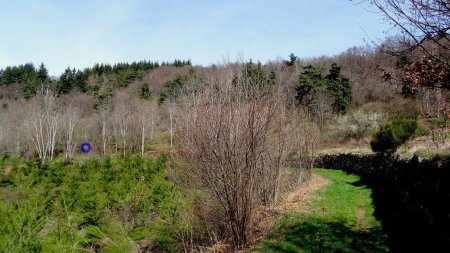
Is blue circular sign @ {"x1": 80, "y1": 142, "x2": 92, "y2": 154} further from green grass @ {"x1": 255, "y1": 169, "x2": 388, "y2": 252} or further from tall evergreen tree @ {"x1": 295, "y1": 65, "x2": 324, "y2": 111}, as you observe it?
green grass @ {"x1": 255, "y1": 169, "x2": 388, "y2": 252}

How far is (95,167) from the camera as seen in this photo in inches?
874

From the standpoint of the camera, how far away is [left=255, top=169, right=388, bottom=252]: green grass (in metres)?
9.09

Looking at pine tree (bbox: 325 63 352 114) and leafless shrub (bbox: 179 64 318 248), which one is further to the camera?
pine tree (bbox: 325 63 352 114)

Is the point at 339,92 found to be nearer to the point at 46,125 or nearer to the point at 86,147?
the point at 86,147

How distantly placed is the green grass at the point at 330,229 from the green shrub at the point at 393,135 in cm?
916

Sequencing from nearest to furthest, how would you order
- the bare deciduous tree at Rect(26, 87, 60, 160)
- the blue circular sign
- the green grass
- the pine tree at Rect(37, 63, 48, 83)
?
the green grass
the bare deciduous tree at Rect(26, 87, 60, 160)
the blue circular sign
the pine tree at Rect(37, 63, 48, 83)

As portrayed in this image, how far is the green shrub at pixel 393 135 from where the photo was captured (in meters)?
23.3

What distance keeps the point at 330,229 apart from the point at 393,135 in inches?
589

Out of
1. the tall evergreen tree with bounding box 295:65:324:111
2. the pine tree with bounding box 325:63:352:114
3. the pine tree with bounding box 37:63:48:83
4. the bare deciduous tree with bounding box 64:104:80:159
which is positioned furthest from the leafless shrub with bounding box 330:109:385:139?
the pine tree with bounding box 37:63:48:83

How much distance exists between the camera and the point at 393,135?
23391mm

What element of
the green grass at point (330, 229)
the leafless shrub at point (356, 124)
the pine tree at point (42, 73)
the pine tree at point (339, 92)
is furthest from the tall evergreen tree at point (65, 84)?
the green grass at point (330, 229)

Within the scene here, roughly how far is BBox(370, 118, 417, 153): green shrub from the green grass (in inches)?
361

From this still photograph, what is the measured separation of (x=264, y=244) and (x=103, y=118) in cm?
4758

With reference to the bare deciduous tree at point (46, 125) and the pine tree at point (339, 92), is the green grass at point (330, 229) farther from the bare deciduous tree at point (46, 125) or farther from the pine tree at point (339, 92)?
the bare deciduous tree at point (46, 125)
